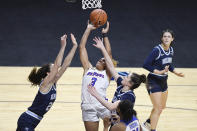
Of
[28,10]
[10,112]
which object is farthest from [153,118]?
[28,10]

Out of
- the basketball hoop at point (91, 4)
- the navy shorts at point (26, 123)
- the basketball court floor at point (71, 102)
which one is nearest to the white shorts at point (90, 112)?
the navy shorts at point (26, 123)

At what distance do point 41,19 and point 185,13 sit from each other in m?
5.26

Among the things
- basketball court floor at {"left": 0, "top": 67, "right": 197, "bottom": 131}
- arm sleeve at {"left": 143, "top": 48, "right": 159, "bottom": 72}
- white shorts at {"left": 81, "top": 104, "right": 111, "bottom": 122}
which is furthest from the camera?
basketball court floor at {"left": 0, "top": 67, "right": 197, "bottom": 131}

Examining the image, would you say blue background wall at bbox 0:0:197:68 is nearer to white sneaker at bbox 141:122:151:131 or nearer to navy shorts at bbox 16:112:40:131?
white sneaker at bbox 141:122:151:131

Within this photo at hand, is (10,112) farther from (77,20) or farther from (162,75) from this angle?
(77,20)

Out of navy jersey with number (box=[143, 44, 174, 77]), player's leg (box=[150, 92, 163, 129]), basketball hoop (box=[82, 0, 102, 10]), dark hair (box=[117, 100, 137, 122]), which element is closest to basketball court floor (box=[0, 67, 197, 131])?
player's leg (box=[150, 92, 163, 129])

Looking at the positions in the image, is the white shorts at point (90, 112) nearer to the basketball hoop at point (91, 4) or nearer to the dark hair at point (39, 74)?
the dark hair at point (39, 74)

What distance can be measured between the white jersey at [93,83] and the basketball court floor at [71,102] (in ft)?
5.69

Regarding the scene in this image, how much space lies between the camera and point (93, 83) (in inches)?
273

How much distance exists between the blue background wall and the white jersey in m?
7.44

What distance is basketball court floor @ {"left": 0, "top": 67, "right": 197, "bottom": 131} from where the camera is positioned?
8766 mm

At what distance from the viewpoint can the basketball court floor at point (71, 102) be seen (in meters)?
8.77

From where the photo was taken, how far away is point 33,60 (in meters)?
14.6

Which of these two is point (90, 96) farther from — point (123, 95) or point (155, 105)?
point (155, 105)
